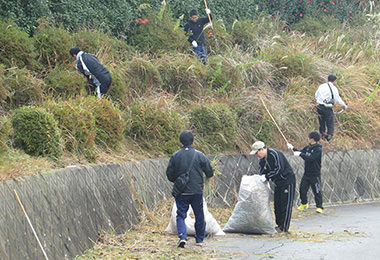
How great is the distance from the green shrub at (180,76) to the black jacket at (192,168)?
6210 millimetres

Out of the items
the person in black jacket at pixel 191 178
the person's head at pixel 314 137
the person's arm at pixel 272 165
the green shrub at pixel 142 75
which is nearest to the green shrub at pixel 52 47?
the green shrub at pixel 142 75

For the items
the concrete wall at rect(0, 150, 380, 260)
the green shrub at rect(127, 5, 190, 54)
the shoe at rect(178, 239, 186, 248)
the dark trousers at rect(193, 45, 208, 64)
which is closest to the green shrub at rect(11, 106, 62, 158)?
the concrete wall at rect(0, 150, 380, 260)

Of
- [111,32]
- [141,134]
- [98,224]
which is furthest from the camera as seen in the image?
[111,32]

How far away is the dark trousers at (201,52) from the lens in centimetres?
1865

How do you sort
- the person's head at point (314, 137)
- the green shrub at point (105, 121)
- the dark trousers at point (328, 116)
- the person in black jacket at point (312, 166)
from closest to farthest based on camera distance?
the green shrub at point (105, 121) → the person's head at point (314, 137) → the person in black jacket at point (312, 166) → the dark trousers at point (328, 116)

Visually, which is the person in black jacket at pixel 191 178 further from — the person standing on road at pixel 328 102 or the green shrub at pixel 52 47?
the person standing on road at pixel 328 102

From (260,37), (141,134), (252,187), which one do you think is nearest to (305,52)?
(260,37)

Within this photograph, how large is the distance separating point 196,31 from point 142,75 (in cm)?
343

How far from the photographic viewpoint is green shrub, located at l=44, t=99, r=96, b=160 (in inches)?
440

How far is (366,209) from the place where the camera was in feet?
50.4

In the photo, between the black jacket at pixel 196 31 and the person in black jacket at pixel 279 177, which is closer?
the person in black jacket at pixel 279 177

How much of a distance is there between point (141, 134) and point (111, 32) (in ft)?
16.5

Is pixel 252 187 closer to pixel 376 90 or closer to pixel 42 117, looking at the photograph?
pixel 42 117

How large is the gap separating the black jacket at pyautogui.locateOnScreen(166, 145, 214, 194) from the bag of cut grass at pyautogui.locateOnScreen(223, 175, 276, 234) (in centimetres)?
145
